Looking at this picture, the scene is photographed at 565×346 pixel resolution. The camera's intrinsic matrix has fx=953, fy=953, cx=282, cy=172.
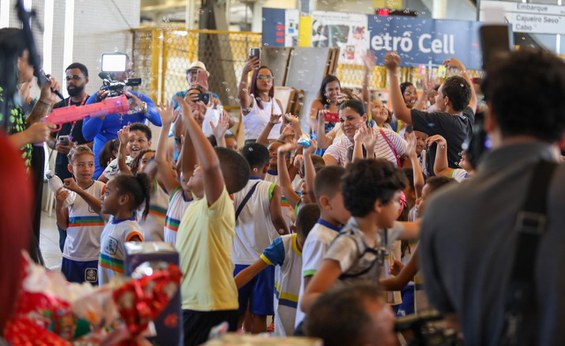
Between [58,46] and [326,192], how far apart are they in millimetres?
8783

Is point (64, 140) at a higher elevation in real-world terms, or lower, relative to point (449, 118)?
lower

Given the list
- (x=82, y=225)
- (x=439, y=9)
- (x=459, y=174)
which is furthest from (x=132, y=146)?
(x=439, y=9)

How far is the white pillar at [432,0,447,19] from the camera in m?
17.8

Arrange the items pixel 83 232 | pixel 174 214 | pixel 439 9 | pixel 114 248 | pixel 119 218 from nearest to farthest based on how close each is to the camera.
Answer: pixel 114 248
pixel 119 218
pixel 174 214
pixel 83 232
pixel 439 9

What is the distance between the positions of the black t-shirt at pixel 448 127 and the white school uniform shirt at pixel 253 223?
101 cm

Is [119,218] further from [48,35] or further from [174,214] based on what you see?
[48,35]

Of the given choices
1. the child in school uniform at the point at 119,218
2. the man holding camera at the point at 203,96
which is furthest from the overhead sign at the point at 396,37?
the child in school uniform at the point at 119,218

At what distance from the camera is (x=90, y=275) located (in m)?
6.11

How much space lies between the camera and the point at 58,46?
12.1 metres

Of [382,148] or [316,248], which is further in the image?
[382,148]

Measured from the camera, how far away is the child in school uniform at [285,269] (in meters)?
4.74

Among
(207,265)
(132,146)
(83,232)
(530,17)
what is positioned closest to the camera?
(207,265)

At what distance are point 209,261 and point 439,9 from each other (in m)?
14.3

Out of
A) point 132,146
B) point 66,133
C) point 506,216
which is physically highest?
point 66,133
